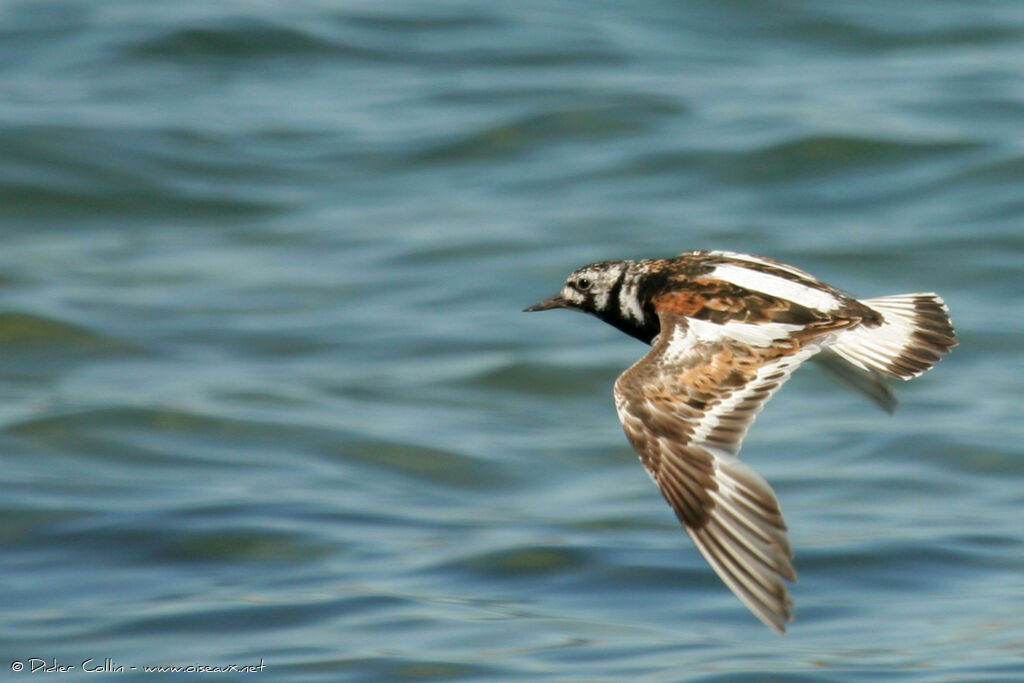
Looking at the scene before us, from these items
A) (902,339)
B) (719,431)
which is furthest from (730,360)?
(902,339)

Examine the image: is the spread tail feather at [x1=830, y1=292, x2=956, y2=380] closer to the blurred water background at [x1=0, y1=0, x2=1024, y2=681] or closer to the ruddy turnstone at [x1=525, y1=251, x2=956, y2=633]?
the ruddy turnstone at [x1=525, y1=251, x2=956, y2=633]

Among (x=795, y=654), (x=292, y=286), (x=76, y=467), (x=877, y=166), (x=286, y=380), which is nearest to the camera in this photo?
(x=795, y=654)

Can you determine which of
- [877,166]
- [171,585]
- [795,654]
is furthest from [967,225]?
[171,585]

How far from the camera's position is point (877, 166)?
988cm

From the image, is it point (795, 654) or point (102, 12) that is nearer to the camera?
point (795, 654)

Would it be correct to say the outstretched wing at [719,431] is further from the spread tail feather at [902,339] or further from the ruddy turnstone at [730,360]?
the spread tail feather at [902,339]

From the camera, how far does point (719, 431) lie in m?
3.89

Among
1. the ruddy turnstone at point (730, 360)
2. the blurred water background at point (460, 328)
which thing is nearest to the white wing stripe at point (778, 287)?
the ruddy turnstone at point (730, 360)

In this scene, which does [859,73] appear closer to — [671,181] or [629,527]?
[671,181]

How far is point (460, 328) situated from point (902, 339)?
426 centimetres

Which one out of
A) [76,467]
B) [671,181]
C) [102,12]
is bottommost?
[76,467]

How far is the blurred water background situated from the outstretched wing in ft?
4.50

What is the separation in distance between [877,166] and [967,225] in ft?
2.59

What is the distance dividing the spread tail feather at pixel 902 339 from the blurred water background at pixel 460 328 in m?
1.18
